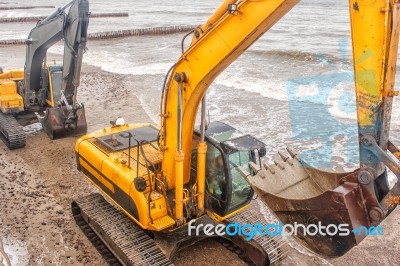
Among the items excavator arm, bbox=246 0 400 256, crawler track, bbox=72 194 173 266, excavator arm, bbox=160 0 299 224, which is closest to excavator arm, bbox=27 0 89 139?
crawler track, bbox=72 194 173 266

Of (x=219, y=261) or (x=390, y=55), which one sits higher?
(x=390, y=55)

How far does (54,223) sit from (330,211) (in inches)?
216

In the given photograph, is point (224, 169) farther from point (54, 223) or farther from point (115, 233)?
point (54, 223)

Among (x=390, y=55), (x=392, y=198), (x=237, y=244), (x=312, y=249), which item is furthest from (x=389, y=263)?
(x=390, y=55)

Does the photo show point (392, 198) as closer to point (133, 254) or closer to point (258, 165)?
point (258, 165)

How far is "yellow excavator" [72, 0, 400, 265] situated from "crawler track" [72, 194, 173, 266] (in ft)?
0.06

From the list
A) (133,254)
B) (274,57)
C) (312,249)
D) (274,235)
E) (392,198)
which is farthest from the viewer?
(274,57)

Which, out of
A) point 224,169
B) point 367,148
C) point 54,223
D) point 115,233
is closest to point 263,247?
point 224,169

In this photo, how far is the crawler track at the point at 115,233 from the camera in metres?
5.89

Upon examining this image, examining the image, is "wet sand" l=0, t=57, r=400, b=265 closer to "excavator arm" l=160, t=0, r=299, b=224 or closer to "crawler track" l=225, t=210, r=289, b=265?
"crawler track" l=225, t=210, r=289, b=265

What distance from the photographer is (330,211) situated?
3.88m

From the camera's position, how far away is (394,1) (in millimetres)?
3328

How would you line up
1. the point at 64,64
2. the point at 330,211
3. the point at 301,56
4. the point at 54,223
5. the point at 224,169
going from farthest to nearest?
the point at 301,56
the point at 64,64
the point at 54,223
the point at 224,169
the point at 330,211

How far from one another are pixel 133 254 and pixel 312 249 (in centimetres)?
268
